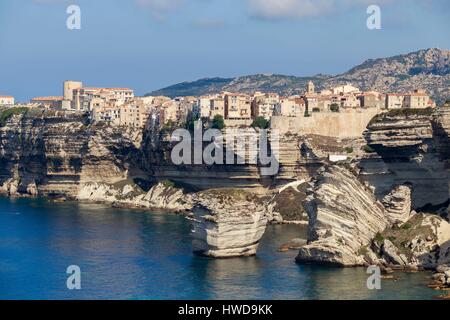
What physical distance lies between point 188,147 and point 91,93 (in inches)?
1190

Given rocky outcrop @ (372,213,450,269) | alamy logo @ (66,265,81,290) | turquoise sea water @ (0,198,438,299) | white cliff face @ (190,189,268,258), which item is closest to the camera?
turquoise sea water @ (0,198,438,299)

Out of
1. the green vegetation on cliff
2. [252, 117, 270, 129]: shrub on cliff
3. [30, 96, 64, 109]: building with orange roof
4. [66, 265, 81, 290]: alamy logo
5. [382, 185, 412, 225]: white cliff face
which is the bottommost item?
[66, 265, 81, 290]: alamy logo

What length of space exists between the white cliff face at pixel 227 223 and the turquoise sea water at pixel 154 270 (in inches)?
24.9

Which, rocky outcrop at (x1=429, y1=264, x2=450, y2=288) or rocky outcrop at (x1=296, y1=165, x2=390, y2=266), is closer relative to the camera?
rocky outcrop at (x1=429, y1=264, x2=450, y2=288)

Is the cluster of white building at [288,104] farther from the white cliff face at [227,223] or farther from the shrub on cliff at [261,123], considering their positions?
the white cliff face at [227,223]

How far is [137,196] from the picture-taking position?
76.9 m

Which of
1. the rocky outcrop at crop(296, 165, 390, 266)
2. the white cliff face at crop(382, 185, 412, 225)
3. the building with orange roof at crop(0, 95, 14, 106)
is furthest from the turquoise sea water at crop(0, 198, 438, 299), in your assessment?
the building with orange roof at crop(0, 95, 14, 106)

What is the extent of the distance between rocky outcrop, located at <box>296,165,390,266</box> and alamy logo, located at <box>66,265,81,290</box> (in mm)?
9590

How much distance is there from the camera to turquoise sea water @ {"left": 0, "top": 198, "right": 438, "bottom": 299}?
39.7 metres

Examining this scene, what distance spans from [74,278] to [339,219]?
11482 millimetres

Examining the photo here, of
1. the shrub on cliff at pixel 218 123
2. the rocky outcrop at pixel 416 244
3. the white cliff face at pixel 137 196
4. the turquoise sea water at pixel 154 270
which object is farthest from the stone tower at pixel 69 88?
the rocky outcrop at pixel 416 244

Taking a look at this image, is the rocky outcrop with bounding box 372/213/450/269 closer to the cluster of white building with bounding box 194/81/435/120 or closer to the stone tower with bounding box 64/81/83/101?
the cluster of white building with bounding box 194/81/435/120

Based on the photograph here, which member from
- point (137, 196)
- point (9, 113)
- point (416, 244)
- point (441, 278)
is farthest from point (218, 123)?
point (441, 278)
